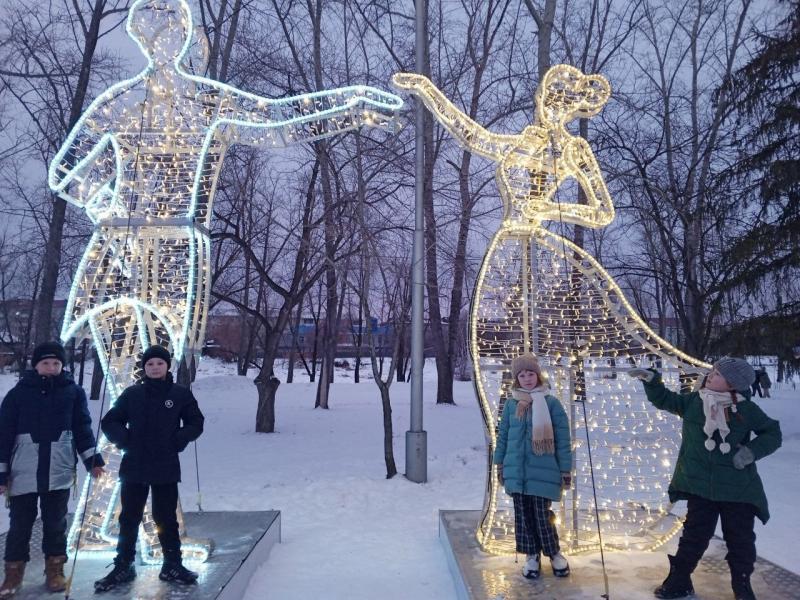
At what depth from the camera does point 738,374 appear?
3586 millimetres

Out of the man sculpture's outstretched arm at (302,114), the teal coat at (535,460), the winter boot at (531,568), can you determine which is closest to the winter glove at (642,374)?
the teal coat at (535,460)

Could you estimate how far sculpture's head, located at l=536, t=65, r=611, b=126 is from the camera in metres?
4.48

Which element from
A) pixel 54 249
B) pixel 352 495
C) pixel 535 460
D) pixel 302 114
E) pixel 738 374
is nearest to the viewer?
pixel 738 374

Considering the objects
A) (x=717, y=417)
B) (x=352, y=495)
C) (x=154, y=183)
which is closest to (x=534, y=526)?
(x=717, y=417)

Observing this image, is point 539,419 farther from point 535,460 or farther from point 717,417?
point 717,417

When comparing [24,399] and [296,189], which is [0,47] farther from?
[24,399]

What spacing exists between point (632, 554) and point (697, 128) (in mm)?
13294

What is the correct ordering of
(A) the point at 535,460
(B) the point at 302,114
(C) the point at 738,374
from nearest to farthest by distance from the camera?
(C) the point at 738,374, (A) the point at 535,460, (B) the point at 302,114

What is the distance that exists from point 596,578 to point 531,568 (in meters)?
0.44

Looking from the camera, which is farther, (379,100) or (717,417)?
(379,100)

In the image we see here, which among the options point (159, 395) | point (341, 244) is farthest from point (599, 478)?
point (341, 244)

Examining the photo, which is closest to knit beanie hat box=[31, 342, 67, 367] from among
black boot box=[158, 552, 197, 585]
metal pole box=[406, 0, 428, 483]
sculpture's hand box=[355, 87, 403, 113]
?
black boot box=[158, 552, 197, 585]

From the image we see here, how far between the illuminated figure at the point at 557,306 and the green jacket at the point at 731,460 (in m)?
0.54

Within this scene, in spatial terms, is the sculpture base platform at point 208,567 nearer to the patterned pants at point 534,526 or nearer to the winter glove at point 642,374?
the patterned pants at point 534,526
